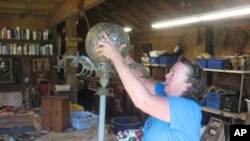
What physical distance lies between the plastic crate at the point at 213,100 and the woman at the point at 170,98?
3.50 meters

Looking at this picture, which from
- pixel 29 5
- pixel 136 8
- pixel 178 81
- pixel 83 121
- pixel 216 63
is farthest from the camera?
pixel 136 8

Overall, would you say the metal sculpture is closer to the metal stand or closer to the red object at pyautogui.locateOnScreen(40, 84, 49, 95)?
the metal stand

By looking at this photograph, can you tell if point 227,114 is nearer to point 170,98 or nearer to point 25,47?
point 170,98

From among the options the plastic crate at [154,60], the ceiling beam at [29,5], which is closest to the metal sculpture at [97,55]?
the ceiling beam at [29,5]

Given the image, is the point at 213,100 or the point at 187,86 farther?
the point at 213,100

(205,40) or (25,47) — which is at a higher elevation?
(205,40)

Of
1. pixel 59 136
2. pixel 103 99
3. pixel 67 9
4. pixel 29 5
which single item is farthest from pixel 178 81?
pixel 29 5

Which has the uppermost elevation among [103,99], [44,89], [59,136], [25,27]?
[25,27]

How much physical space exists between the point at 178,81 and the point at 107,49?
18.3 inches

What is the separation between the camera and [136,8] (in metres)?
6.41

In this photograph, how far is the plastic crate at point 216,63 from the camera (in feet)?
15.6

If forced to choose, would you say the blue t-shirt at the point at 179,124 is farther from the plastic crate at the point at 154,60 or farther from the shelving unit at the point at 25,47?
the plastic crate at the point at 154,60

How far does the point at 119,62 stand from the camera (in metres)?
1.12

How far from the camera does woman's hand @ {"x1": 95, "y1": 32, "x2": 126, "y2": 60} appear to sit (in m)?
1.12
